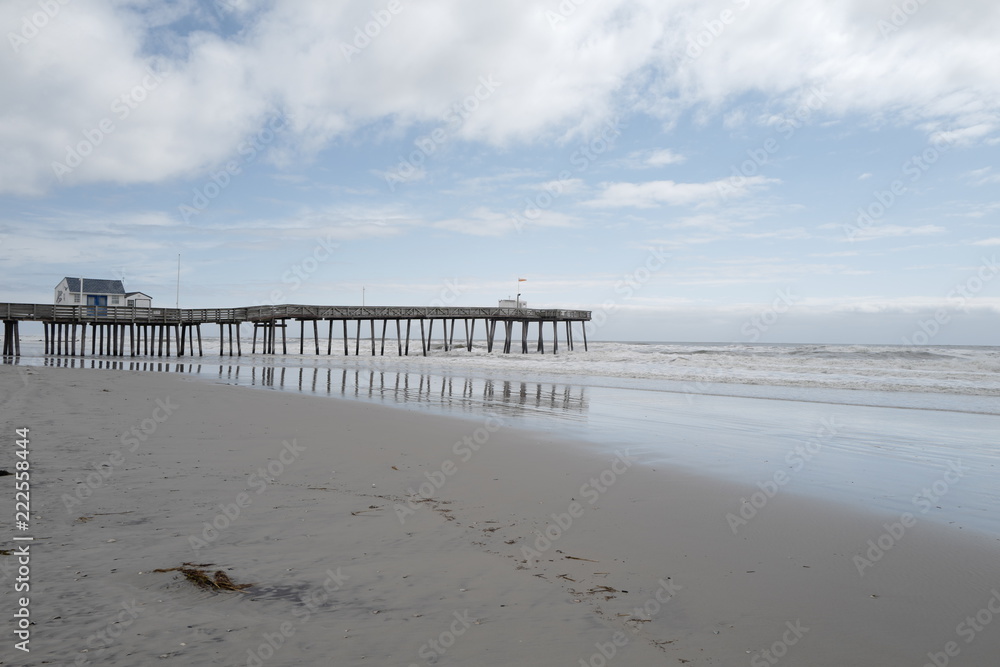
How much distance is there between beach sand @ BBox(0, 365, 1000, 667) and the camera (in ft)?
10.4

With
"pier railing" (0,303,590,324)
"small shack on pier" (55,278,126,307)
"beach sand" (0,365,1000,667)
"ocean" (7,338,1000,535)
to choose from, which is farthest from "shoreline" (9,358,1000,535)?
"small shack on pier" (55,278,126,307)

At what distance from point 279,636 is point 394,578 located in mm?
925

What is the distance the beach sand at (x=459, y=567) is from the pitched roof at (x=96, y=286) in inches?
2134

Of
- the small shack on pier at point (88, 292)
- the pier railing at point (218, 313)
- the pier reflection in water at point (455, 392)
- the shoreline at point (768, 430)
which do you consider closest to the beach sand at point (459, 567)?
the shoreline at point (768, 430)

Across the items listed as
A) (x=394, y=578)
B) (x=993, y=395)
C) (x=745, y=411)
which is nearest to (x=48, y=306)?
(x=745, y=411)

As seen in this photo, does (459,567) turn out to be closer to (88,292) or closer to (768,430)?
(768,430)

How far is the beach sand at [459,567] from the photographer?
317cm

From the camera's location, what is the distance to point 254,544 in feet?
14.5

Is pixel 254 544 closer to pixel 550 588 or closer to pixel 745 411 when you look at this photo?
pixel 550 588

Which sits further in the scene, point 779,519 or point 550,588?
point 779,519

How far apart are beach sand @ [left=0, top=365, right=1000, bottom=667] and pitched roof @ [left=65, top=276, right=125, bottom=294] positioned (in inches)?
2134

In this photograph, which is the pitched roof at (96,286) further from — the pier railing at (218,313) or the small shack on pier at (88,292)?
the pier railing at (218,313)

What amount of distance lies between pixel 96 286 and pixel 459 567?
2391 inches

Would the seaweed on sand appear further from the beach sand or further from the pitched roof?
the pitched roof
